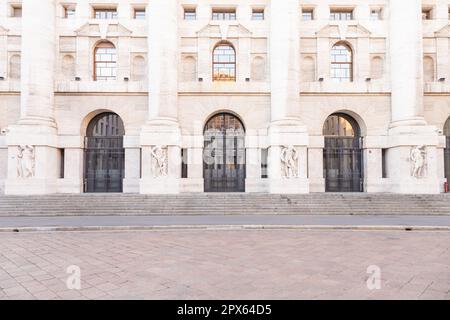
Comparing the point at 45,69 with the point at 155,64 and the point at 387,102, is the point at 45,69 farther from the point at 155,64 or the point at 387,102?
the point at 387,102

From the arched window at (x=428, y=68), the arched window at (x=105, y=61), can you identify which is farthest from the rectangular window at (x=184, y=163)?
the arched window at (x=428, y=68)

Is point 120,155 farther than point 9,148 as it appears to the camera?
Yes

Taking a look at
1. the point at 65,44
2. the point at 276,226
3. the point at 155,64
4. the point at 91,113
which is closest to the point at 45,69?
the point at 65,44

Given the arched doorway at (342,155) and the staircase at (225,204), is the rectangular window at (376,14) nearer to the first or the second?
the arched doorway at (342,155)

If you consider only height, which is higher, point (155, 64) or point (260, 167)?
point (155, 64)

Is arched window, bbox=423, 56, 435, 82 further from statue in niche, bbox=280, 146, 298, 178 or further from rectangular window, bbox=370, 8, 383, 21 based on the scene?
statue in niche, bbox=280, 146, 298, 178

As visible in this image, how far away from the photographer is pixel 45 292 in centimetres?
441

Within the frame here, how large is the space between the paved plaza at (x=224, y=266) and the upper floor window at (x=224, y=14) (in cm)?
1979

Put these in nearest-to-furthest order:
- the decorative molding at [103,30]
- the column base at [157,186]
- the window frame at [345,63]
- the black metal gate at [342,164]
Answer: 1. the column base at [157,186]
2. the decorative molding at [103,30]
3. the black metal gate at [342,164]
4. the window frame at [345,63]

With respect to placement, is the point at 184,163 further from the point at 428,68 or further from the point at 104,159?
the point at 428,68

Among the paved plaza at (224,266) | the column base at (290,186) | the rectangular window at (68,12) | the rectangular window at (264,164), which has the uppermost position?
the rectangular window at (68,12)

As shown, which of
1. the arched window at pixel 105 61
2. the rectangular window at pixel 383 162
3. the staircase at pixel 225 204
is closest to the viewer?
the staircase at pixel 225 204

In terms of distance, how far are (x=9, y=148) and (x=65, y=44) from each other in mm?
8794

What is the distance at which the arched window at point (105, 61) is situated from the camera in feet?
73.9
